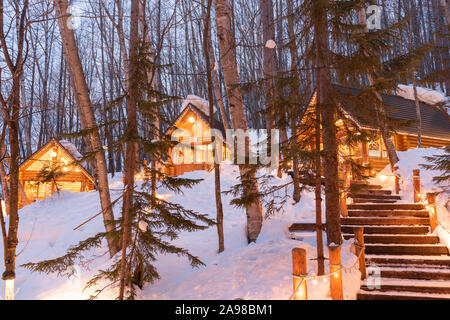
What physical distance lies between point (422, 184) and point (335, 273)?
8.41m

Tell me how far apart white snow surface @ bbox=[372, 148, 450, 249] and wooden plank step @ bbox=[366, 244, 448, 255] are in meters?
0.32

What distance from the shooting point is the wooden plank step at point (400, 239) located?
832cm

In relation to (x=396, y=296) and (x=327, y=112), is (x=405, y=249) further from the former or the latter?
(x=327, y=112)

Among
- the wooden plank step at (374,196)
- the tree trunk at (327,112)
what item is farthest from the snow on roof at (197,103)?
the tree trunk at (327,112)

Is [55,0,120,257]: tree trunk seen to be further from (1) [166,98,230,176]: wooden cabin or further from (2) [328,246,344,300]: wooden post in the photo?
(1) [166,98,230,176]: wooden cabin

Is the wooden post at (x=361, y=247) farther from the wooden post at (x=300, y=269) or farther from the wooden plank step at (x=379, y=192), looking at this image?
the wooden plank step at (x=379, y=192)

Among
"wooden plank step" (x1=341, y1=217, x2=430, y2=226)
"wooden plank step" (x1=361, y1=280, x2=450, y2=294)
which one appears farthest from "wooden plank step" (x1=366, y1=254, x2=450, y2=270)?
"wooden plank step" (x1=341, y1=217, x2=430, y2=226)

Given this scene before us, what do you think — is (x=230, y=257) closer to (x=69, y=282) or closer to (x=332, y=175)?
(x=332, y=175)

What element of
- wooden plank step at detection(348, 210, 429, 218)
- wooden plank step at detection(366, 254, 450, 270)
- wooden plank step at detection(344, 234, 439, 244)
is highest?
wooden plank step at detection(348, 210, 429, 218)

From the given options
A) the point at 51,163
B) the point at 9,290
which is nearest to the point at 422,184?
the point at 9,290

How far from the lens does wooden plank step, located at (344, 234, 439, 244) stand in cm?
832

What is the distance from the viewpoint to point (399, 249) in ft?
26.5
